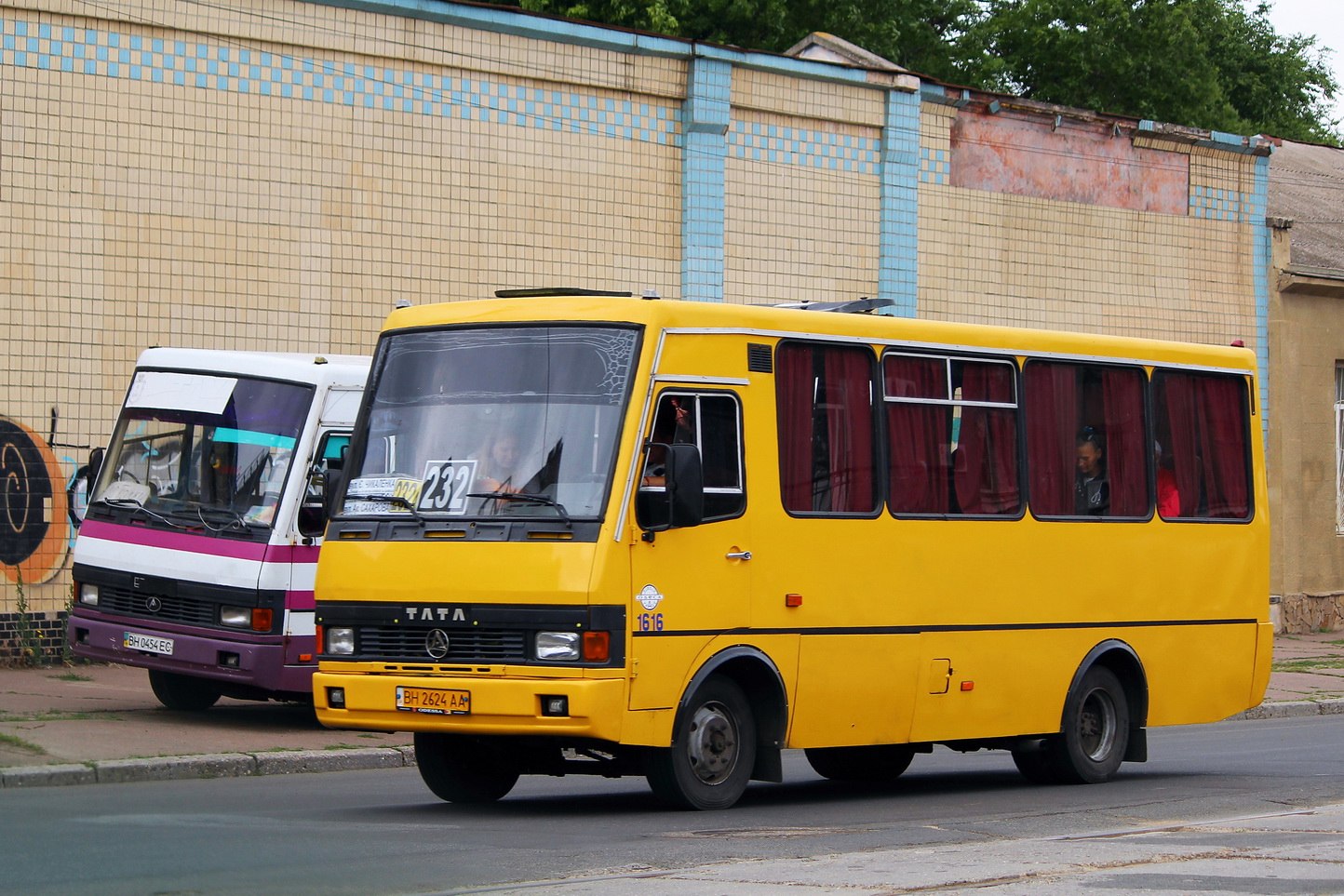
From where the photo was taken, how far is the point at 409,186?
1917 centimetres

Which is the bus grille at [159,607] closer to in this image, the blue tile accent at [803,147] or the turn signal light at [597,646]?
the turn signal light at [597,646]

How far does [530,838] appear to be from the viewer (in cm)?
904

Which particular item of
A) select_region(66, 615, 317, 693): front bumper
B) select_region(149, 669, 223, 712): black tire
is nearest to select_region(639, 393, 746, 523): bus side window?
select_region(66, 615, 317, 693): front bumper

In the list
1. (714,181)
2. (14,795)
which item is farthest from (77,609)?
(714,181)

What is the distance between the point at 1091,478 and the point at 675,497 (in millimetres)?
4089

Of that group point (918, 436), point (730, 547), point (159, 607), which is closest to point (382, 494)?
point (730, 547)

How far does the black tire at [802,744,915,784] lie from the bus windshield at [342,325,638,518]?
357cm

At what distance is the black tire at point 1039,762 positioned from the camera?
1248 cm

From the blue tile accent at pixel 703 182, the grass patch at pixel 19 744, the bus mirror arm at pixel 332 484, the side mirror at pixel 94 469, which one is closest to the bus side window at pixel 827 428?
the bus mirror arm at pixel 332 484

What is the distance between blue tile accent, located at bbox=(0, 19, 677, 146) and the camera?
1725 centimetres

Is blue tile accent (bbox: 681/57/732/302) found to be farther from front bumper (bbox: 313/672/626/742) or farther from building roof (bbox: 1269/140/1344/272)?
front bumper (bbox: 313/672/626/742)

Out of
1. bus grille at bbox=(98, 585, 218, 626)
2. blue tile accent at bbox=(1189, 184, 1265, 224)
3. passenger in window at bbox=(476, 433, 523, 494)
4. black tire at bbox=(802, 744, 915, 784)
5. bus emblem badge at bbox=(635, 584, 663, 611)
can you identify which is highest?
blue tile accent at bbox=(1189, 184, 1265, 224)

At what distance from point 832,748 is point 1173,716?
2.58 metres

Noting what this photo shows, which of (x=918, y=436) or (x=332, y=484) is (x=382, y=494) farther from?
(x=918, y=436)
